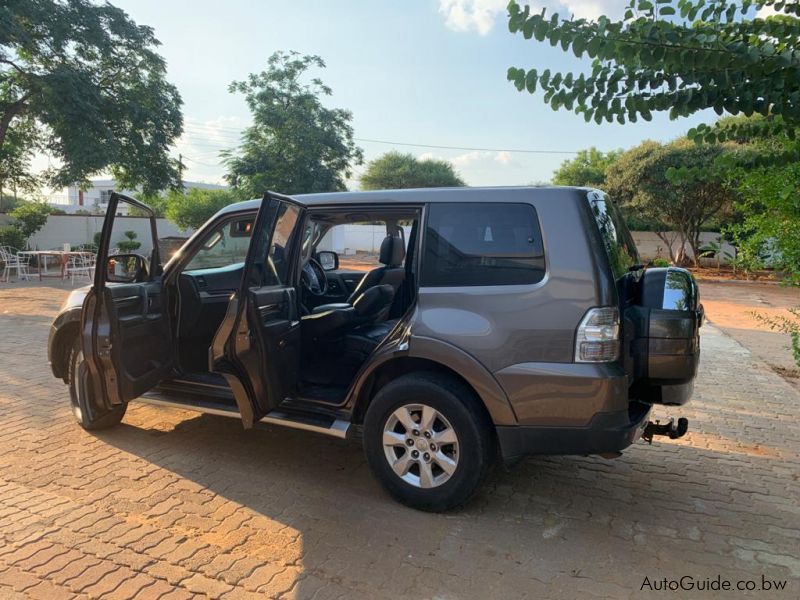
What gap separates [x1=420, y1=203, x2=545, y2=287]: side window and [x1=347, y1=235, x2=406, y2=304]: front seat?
1.20m

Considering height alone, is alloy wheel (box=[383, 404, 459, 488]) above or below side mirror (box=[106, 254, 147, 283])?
below

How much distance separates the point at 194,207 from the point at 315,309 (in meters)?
22.3

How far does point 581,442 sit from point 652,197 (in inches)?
868

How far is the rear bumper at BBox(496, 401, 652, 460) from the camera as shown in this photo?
2.98 m

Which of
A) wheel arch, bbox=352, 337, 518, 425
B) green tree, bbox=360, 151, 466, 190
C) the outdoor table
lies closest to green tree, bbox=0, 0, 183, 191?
the outdoor table

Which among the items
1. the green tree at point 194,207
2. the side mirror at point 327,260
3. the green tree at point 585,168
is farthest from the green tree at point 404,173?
the side mirror at point 327,260

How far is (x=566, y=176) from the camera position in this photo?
1369 inches

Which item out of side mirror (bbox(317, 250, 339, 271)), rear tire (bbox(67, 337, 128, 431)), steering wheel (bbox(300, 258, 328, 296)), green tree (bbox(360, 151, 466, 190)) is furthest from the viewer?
green tree (bbox(360, 151, 466, 190))

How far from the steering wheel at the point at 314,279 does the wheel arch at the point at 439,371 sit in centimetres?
165

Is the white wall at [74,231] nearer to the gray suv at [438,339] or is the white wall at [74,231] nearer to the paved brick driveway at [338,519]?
the gray suv at [438,339]

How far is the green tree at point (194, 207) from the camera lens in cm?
2466

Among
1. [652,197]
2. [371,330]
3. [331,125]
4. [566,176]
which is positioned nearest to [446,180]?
[566,176]

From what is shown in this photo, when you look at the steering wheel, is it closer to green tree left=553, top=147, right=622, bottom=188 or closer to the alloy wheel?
the alloy wheel

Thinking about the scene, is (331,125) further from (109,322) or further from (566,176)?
(109,322)
